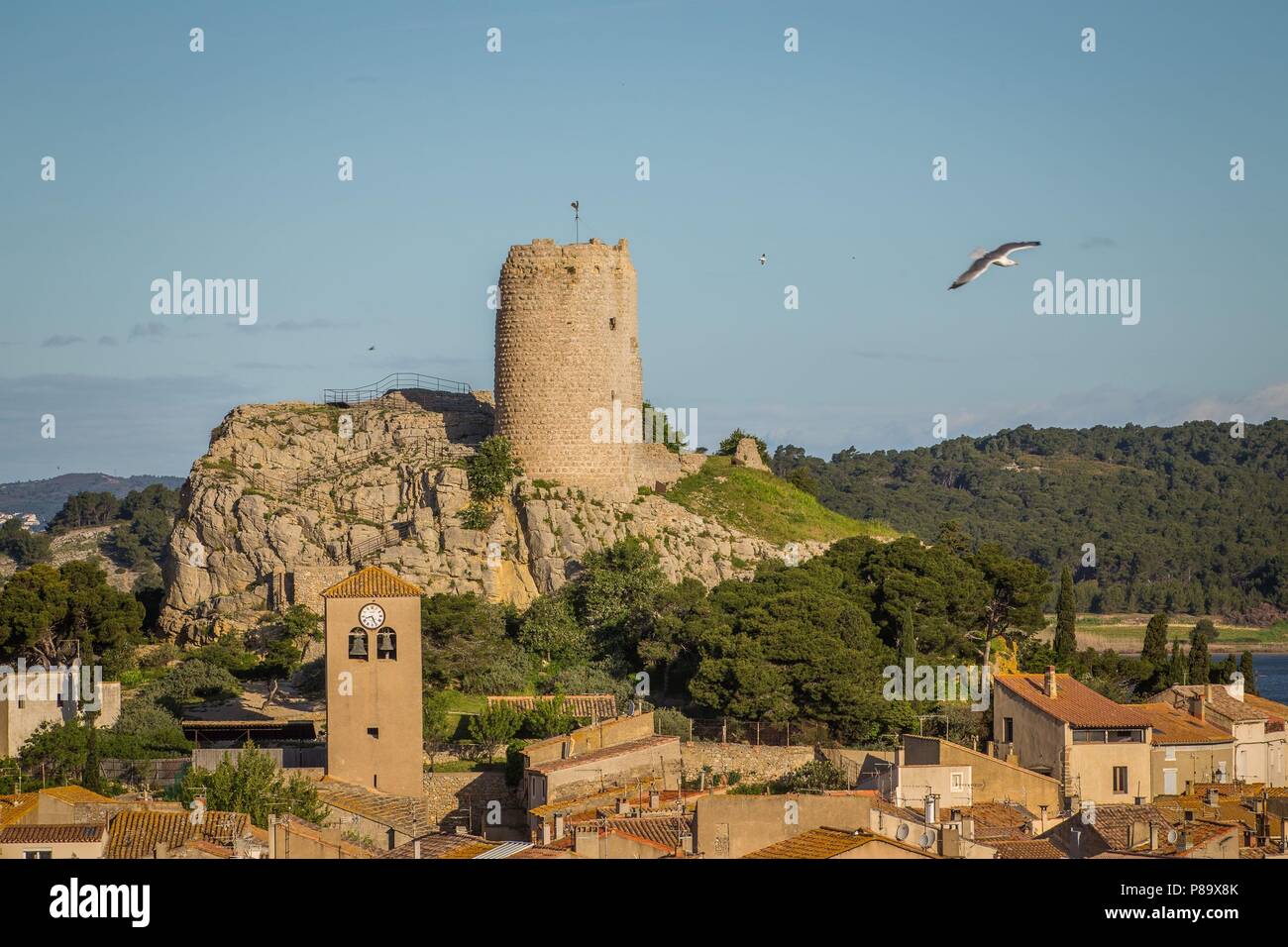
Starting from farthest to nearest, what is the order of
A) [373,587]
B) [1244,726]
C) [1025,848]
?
[1244,726], [373,587], [1025,848]

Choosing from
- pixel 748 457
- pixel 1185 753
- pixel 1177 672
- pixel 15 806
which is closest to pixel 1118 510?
pixel 748 457

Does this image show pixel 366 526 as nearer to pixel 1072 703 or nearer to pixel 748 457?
pixel 748 457

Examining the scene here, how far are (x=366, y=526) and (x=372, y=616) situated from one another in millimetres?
12672

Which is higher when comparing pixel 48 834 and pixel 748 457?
pixel 748 457

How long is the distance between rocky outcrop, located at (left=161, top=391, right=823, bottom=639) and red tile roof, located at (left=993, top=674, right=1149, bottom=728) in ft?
44.9

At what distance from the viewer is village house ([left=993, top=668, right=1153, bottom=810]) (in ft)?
133

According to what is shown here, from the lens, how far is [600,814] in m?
32.9

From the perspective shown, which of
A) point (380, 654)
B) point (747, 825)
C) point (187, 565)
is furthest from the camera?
point (187, 565)

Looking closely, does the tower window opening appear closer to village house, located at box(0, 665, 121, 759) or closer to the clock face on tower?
the clock face on tower

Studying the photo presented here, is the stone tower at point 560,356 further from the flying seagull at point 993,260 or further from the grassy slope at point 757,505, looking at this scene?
the flying seagull at point 993,260

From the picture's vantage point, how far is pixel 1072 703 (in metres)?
43.0
